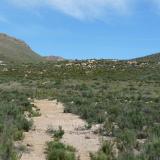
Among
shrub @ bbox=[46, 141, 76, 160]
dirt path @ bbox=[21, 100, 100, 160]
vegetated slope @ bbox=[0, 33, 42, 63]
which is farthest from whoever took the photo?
vegetated slope @ bbox=[0, 33, 42, 63]

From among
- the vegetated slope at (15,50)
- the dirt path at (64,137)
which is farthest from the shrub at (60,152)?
the vegetated slope at (15,50)

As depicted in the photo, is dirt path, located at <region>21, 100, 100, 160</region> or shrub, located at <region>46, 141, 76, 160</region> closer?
shrub, located at <region>46, 141, 76, 160</region>

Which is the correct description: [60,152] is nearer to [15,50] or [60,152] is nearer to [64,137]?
[64,137]

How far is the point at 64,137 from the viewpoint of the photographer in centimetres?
1830

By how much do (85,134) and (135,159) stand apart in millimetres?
6155

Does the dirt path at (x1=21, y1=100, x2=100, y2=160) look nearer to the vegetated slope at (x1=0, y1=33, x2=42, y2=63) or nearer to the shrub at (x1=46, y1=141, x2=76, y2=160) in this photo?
the shrub at (x1=46, y1=141, x2=76, y2=160)

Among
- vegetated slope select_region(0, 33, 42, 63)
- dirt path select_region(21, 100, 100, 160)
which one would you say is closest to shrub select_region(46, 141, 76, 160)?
dirt path select_region(21, 100, 100, 160)

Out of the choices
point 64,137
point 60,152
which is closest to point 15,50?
point 64,137

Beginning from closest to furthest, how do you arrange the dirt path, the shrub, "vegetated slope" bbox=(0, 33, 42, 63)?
the shrub, the dirt path, "vegetated slope" bbox=(0, 33, 42, 63)

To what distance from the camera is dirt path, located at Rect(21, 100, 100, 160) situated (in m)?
15.6

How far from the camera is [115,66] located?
75188 millimetres

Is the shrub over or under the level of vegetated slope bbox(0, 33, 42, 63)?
under

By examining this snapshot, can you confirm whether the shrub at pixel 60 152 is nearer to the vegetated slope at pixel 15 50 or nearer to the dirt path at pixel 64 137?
the dirt path at pixel 64 137

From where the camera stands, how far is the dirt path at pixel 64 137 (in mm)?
15609
